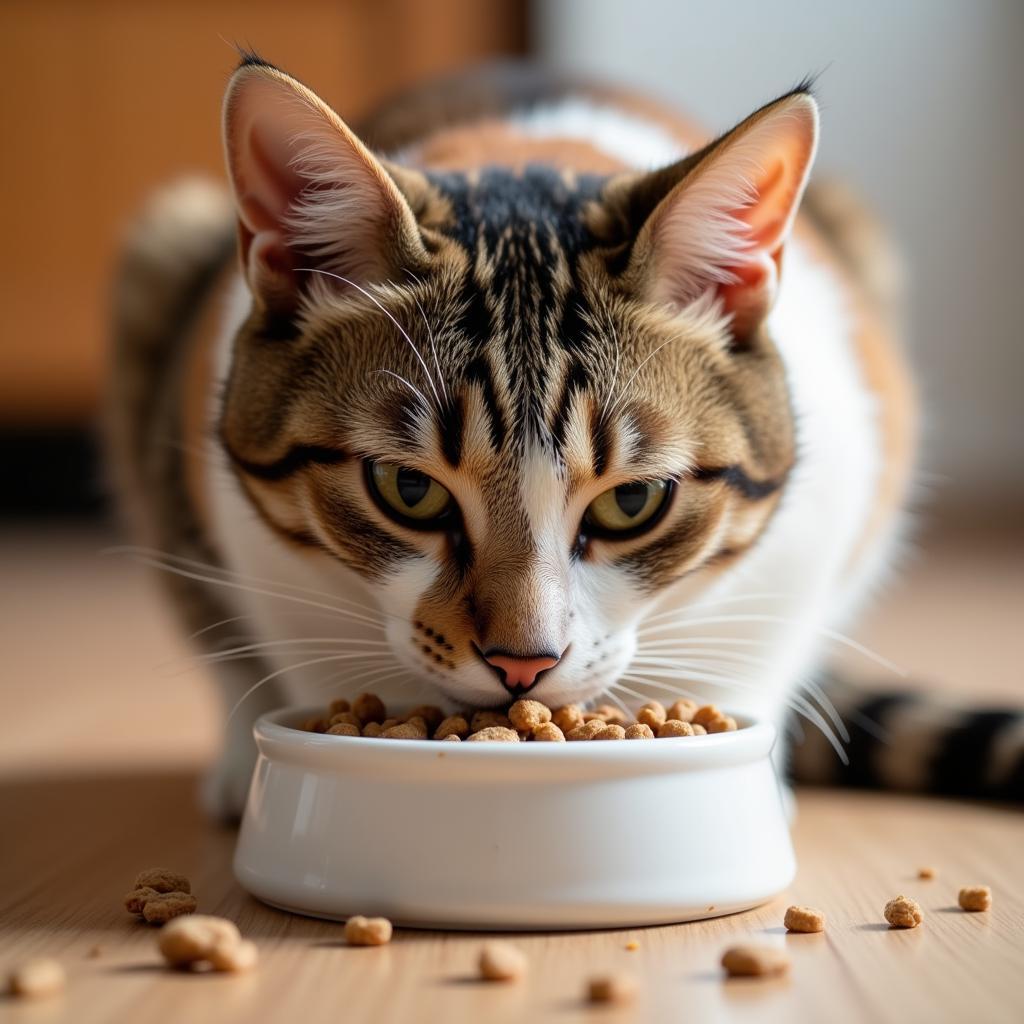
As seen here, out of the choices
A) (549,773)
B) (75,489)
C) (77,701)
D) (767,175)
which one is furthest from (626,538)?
(75,489)

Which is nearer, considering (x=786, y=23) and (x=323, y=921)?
(x=323, y=921)

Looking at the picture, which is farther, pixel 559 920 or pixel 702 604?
pixel 702 604

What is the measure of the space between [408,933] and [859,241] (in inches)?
66.9

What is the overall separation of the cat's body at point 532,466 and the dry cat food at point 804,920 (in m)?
0.25

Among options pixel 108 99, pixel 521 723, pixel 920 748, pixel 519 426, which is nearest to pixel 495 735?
pixel 521 723

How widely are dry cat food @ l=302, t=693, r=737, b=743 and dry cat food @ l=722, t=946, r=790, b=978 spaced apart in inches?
8.3

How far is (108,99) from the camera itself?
4.87 metres

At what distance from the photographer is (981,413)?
15.6 feet

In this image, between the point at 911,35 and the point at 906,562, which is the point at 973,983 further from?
the point at 911,35

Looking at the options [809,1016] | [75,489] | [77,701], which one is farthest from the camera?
[75,489]

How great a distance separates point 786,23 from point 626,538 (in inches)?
149

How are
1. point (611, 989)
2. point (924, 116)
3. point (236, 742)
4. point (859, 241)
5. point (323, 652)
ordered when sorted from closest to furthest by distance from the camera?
point (611, 989) → point (323, 652) → point (236, 742) → point (859, 241) → point (924, 116)

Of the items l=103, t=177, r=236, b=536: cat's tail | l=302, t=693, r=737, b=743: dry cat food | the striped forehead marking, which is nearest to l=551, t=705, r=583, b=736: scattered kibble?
l=302, t=693, r=737, b=743: dry cat food

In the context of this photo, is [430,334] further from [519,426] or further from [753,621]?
[753,621]
